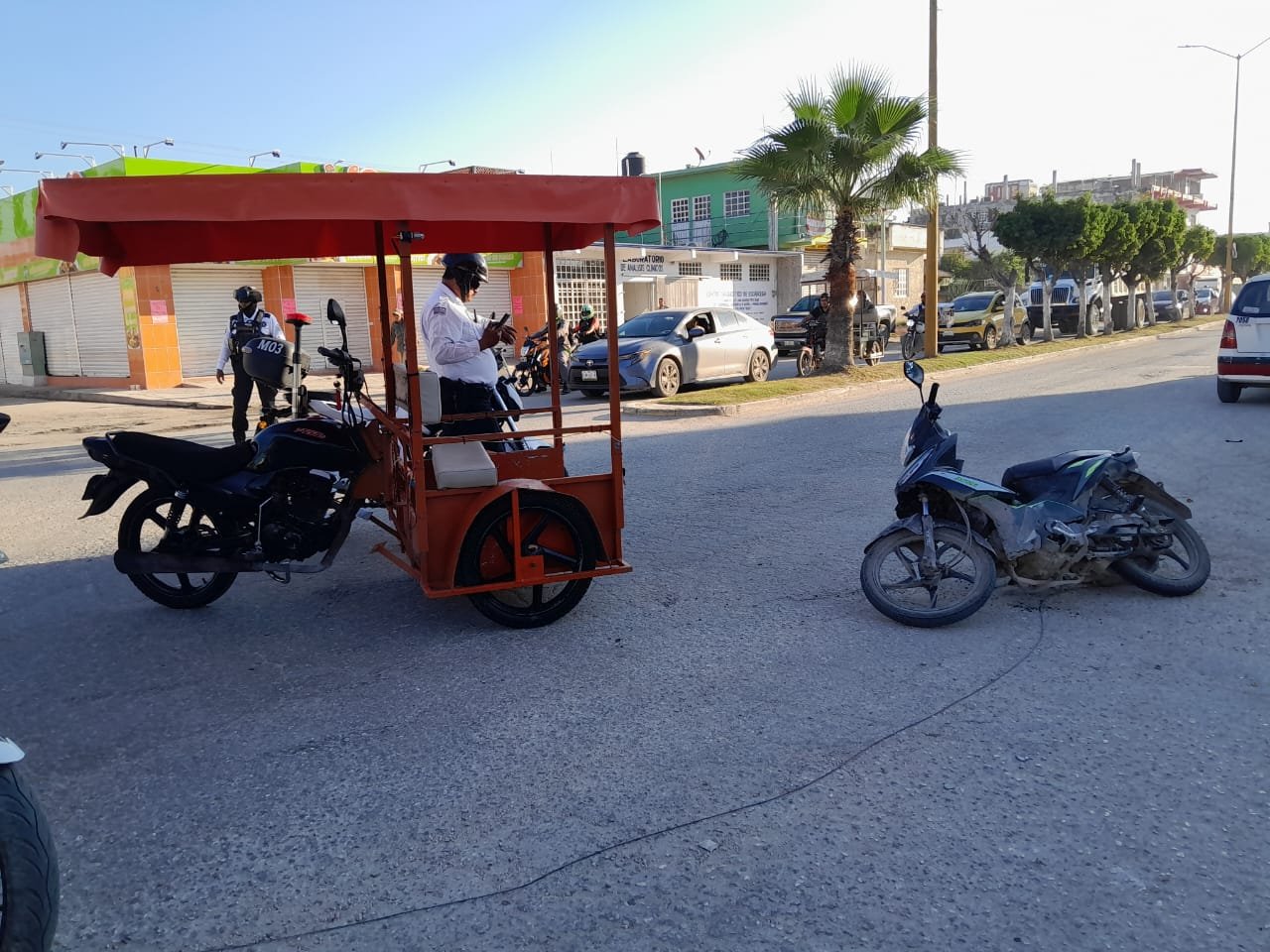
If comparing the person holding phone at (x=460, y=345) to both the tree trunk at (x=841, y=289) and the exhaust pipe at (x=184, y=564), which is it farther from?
the tree trunk at (x=841, y=289)

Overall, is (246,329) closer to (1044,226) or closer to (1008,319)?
(1008,319)

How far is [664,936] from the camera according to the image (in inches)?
104

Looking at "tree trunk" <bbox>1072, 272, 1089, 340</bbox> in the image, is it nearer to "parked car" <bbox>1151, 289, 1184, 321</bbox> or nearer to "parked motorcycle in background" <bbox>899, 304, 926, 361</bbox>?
"parked motorcycle in background" <bbox>899, 304, 926, 361</bbox>

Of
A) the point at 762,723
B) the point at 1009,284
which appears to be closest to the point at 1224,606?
the point at 762,723

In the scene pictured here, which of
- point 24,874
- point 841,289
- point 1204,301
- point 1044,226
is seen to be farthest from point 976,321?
point 1204,301

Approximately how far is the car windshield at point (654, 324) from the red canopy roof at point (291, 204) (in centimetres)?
1224

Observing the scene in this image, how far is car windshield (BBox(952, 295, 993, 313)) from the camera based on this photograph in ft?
96.6

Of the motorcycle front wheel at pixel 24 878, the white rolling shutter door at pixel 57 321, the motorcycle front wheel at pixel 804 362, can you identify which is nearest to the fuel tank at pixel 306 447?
the motorcycle front wheel at pixel 24 878

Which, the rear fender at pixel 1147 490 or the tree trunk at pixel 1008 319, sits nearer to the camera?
the rear fender at pixel 1147 490

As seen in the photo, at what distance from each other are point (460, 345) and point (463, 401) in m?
0.37

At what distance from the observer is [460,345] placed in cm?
607

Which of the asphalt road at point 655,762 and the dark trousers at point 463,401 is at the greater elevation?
the dark trousers at point 463,401

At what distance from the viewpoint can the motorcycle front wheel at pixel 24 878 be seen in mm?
2262

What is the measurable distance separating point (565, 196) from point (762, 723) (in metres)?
2.49
